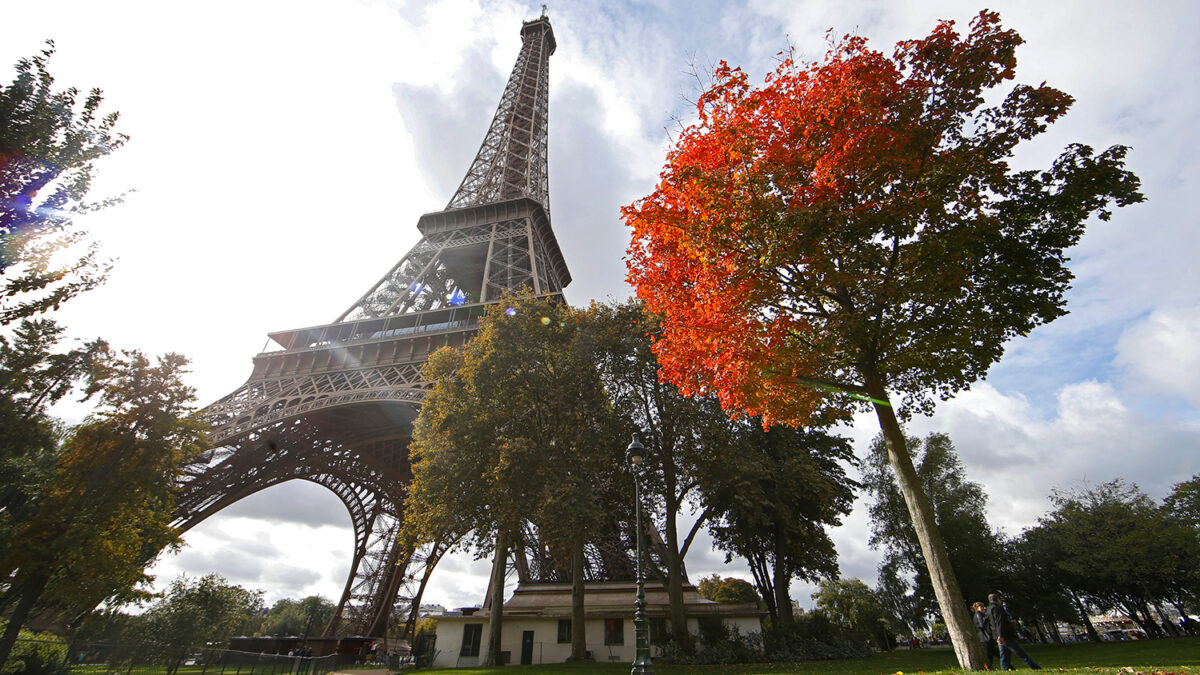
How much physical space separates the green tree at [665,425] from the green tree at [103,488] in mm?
15144

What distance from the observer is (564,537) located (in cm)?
1603

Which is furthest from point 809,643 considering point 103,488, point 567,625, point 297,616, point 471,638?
point 297,616

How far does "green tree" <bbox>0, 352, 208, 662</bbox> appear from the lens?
12.9 meters

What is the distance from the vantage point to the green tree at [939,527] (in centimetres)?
2806

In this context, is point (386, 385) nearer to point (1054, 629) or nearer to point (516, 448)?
point (516, 448)

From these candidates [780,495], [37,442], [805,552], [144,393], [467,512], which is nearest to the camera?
[37,442]

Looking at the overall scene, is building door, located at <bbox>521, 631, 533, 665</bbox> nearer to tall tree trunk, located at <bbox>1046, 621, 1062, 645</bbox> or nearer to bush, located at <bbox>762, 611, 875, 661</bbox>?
→ bush, located at <bbox>762, 611, 875, 661</bbox>

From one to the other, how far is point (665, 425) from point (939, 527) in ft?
70.5

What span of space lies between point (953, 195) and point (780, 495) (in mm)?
15748

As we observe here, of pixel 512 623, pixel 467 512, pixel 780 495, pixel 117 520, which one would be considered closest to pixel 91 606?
pixel 117 520

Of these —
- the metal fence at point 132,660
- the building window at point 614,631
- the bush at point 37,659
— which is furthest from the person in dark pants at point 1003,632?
the bush at point 37,659

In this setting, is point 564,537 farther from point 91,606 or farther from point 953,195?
point 91,606

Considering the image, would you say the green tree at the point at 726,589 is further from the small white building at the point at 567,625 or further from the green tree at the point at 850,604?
the small white building at the point at 567,625

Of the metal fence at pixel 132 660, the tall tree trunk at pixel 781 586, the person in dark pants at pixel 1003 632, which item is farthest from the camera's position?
the tall tree trunk at pixel 781 586
